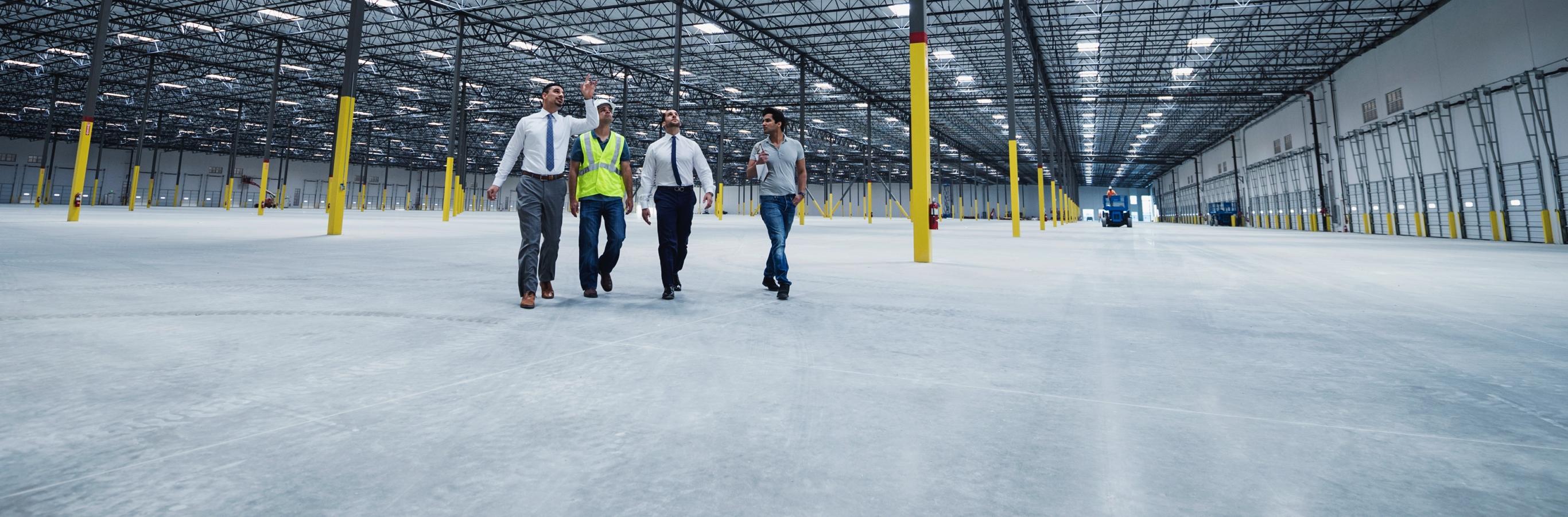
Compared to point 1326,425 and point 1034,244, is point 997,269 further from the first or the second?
point 1034,244

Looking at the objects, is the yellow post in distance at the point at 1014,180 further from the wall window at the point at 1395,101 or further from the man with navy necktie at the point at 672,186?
the wall window at the point at 1395,101

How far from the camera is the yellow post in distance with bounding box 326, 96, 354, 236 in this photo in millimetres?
12188

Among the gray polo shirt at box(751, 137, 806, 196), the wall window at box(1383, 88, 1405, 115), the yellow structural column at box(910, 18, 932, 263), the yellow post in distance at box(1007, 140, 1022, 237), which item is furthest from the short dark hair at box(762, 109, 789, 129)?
the wall window at box(1383, 88, 1405, 115)

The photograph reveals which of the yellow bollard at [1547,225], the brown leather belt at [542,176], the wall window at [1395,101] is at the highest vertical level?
the wall window at [1395,101]

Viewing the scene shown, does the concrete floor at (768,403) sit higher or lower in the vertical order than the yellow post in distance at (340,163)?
lower

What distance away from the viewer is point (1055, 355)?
2807 mm

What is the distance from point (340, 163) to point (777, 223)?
12283 mm

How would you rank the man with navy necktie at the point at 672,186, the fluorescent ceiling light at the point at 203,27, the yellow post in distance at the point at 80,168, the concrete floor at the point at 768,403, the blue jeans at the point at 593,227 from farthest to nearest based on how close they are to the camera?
the fluorescent ceiling light at the point at 203,27, the yellow post in distance at the point at 80,168, the man with navy necktie at the point at 672,186, the blue jeans at the point at 593,227, the concrete floor at the point at 768,403

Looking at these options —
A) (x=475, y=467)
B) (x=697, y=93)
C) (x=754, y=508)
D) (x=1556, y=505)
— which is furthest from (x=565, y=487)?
(x=697, y=93)

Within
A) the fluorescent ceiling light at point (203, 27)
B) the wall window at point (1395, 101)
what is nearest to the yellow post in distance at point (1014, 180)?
the wall window at point (1395, 101)

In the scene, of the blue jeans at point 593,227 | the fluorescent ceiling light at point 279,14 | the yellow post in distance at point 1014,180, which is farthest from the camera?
the fluorescent ceiling light at point 279,14

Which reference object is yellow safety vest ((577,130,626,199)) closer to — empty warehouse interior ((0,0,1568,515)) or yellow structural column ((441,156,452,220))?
empty warehouse interior ((0,0,1568,515))

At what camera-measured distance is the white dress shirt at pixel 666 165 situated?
4793mm

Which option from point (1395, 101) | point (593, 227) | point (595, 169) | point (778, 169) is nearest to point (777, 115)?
point (778, 169)
